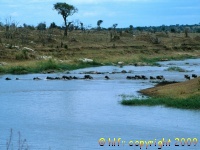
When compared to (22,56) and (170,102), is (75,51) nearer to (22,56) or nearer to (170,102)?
(22,56)

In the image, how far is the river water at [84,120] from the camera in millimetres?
17031

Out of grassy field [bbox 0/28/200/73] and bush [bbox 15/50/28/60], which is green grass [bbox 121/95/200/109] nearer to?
grassy field [bbox 0/28/200/73]

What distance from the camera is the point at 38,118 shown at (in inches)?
854

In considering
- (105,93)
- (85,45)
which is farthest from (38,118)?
(85,45)

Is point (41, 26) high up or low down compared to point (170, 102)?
up

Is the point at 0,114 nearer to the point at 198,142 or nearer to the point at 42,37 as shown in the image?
the point at 198,142

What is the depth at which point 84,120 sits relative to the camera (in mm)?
21062

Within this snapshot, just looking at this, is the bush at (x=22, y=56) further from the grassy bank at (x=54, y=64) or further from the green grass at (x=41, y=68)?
the green grass at (x=41, y=68)

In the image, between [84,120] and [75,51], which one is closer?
[84,120]

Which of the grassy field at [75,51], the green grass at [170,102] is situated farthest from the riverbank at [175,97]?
the grassy field at [75,51]

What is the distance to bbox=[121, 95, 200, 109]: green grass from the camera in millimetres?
23828

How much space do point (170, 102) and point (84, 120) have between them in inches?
217

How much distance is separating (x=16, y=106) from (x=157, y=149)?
466 inches

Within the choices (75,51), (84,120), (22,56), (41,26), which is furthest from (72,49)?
(84,120)
